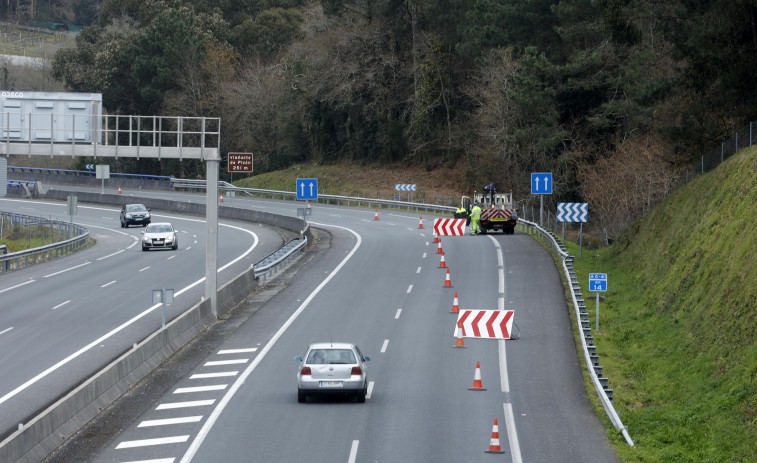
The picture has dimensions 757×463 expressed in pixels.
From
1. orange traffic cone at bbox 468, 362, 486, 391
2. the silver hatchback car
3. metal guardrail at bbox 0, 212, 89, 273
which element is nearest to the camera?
the silver hatchback car

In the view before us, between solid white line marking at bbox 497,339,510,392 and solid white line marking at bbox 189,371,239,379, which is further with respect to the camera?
solid white line marking at bbox 189,371,239,379

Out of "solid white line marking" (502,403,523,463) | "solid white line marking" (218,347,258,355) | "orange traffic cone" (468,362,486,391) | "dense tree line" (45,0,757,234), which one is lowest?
"solid white line marking" (502,403,523,463)

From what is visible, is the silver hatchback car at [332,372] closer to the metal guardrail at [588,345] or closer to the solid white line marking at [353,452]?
the solid white line marking at [353,452]

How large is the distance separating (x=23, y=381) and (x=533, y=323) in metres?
16.1

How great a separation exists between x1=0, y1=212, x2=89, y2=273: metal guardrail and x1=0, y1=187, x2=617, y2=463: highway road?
13.3 m

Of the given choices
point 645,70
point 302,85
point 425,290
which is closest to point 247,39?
point 302,85

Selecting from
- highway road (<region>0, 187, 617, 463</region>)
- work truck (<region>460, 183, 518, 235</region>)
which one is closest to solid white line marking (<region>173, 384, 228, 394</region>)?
highway road (<region>0, 187, 617, 463</region>)

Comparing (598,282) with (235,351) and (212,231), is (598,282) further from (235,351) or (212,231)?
(212,231)

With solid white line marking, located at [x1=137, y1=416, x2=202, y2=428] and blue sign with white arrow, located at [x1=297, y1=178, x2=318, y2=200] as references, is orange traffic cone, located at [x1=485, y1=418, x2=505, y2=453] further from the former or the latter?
blue sign with white arrow, located at [x1=297, y1=178, x2=318, y2=200]

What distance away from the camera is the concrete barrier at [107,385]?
17.2m

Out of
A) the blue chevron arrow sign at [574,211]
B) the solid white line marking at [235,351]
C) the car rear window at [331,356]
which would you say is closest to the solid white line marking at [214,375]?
the solid white line marking at [235,351]

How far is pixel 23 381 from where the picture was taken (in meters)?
23.5

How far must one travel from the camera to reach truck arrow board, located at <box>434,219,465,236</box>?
165 ft

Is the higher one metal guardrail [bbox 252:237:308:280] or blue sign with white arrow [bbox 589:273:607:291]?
blue sign with white arrow [bbox 589:273:607:291]
